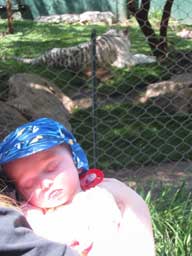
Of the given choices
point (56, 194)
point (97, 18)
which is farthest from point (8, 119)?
point (97, 18)

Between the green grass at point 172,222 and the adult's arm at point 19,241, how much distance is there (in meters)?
1.40

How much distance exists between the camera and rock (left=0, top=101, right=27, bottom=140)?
141 inches

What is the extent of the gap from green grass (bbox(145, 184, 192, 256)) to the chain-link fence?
2.72 ft

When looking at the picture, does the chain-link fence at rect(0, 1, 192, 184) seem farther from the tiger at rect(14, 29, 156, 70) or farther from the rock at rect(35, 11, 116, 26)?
the rock at rect(35, 11, 116, 26)

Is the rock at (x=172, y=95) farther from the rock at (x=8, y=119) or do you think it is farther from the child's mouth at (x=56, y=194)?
the child's mouth at (x=56, y=194)

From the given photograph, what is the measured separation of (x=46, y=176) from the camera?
125 centimetres

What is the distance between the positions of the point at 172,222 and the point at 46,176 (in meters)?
1.54

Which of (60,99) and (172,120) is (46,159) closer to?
(172,120)

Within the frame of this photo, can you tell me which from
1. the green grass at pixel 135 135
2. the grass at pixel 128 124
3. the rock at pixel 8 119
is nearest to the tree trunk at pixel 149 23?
the grass at pixel 128 124

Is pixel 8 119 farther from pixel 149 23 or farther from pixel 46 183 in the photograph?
pixel 149 23

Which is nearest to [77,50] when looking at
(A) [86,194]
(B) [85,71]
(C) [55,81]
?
(B) [85,71]

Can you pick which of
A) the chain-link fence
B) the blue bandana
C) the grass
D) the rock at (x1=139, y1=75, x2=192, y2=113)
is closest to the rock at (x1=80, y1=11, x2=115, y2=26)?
the chain-link fence

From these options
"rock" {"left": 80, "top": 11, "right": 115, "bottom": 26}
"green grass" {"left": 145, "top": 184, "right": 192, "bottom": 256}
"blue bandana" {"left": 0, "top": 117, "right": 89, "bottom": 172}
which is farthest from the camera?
"rock" {"left": 80, "top": 11, "right": 115, "bottom": 26}

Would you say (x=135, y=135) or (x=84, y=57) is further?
(x=84, y=57)
